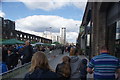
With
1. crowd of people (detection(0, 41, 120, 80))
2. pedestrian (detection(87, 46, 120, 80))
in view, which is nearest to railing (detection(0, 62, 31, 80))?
crowd of people (detection(0, 41, 120, 80))

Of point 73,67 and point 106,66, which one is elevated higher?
point 106,66

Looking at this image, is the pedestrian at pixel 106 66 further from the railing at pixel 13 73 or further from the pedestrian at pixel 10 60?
the pedestrian at pixel 10 60

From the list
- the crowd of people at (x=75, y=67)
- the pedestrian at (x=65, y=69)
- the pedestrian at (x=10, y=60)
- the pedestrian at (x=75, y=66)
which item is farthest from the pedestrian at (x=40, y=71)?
the pedestrian at (x=10, y=60)

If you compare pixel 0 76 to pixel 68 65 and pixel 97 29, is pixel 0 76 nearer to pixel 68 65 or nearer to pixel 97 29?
pixel 68 65

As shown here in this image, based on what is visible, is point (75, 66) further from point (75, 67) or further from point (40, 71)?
point (40, 71)

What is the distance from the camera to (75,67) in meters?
4.84

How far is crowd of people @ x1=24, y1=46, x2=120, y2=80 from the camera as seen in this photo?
279 cm

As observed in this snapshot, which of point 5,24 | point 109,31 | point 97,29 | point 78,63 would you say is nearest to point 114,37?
point 109,31

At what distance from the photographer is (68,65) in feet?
15.0

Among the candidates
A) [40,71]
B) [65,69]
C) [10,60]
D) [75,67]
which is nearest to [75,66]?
[75,67]

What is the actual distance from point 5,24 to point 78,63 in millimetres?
63663

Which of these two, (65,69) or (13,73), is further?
(13,73)

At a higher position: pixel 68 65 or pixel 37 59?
pixel 37 59

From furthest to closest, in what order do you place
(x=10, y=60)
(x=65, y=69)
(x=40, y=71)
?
(x=10, y=60) < (x=65, y=69) < (x=40, y=71)
